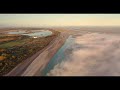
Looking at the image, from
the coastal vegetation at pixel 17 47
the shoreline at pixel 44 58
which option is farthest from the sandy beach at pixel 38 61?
the coastal vegetation at pixel 17 47

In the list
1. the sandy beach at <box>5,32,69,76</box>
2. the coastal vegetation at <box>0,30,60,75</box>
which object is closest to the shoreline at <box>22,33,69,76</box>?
the sandy beach at <box>5,32,69,76</box>

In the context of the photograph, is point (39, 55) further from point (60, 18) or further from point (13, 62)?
point (60, 18)

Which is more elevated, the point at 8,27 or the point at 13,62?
the point at 8,27

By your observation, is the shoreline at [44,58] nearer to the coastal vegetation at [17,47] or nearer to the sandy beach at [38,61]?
the sandy beach at [38,61]

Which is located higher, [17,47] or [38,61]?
[17,47]

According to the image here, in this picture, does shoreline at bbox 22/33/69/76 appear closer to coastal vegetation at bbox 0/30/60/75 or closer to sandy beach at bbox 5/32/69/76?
sandy beach at bbox 5/32/69/76

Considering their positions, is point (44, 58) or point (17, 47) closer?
point (44, 58)

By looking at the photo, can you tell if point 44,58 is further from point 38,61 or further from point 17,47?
point 17,47

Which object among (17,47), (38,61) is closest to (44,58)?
(38,61)
